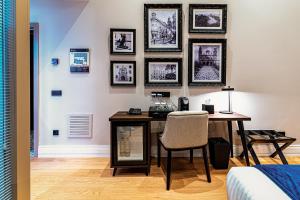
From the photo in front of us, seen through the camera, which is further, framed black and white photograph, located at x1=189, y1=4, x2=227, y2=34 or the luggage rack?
framed black and white photograph, located at x1=189, y1=4, x2=227, y2=34

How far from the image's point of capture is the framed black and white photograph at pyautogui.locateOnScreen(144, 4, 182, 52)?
358 centimetres

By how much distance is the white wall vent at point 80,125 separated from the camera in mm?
3666

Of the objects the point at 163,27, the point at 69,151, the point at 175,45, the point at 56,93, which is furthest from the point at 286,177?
the point at 56,93

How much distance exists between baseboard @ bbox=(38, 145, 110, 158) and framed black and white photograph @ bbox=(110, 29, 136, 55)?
160cm

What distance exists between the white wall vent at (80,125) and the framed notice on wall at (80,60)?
74 cm

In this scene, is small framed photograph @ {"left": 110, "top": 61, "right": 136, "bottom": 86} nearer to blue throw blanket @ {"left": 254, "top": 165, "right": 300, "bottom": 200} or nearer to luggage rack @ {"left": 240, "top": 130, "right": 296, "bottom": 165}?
luggage rack @ {"left": 240, "top": 130, "right": 296, "bottom": 165}

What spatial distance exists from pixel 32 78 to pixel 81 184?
2.04m

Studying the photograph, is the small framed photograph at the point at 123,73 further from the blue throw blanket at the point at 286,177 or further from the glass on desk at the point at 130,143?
the blue throw blanket at the point at 286,177

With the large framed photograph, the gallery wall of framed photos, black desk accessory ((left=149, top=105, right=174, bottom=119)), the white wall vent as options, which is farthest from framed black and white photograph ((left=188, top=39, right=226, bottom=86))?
the white wall vent

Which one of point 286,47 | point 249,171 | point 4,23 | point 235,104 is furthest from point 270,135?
point 4,23

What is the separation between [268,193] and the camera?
127 cm

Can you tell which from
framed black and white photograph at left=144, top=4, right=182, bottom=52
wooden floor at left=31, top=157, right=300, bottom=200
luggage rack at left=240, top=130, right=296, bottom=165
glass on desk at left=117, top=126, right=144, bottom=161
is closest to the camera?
wooden floor at left=31, top=157, right=300, bottom=200

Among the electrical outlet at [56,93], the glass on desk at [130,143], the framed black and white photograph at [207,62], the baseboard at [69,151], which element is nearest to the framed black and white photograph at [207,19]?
the framed black and white photograph at [207,62]

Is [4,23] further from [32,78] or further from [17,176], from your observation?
[32,78]
